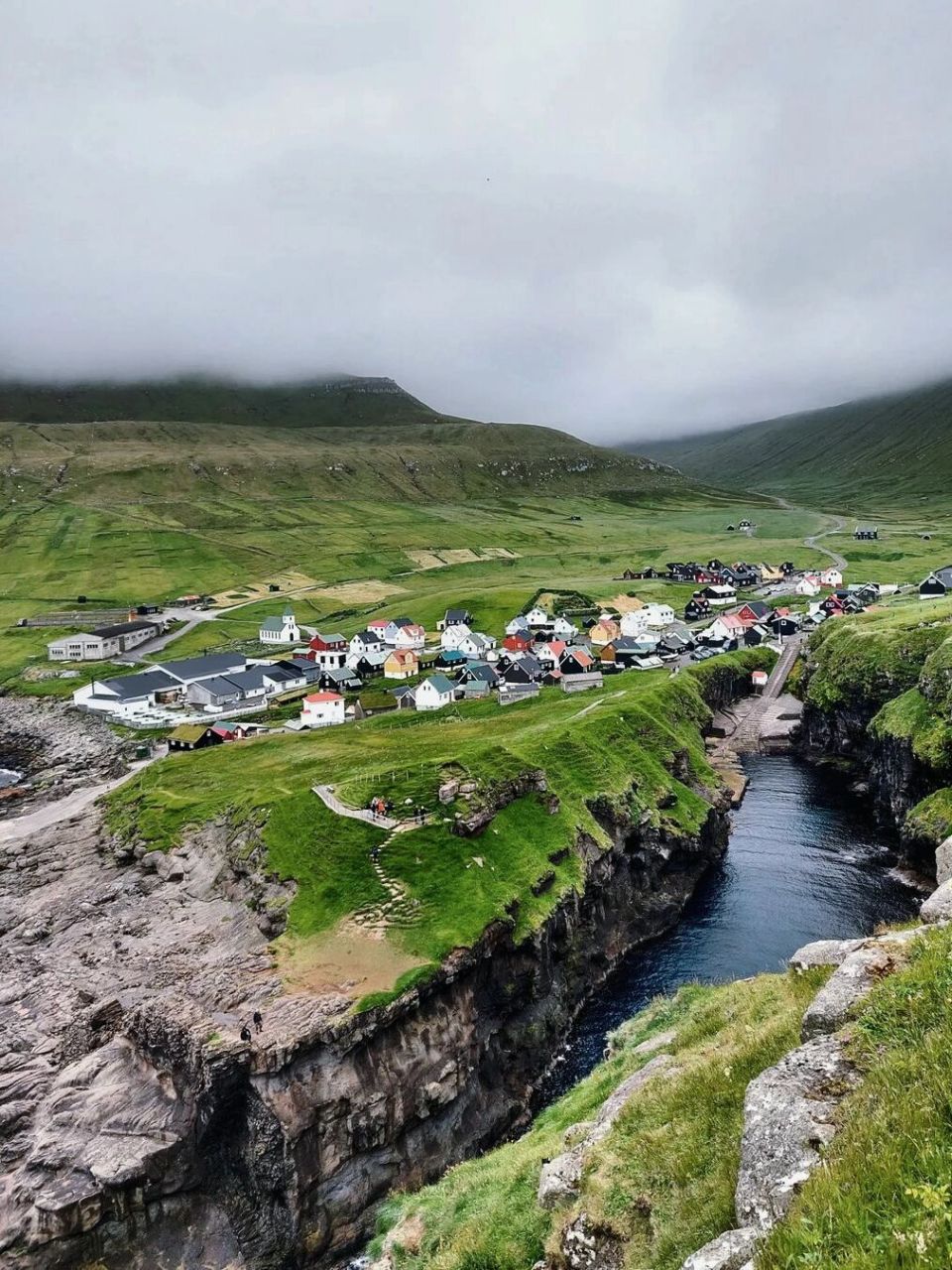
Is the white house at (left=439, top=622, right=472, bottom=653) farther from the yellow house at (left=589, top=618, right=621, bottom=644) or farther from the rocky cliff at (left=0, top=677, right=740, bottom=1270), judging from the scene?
the rocky cliff at (left=0, top=677, right=740, bottom=1270)

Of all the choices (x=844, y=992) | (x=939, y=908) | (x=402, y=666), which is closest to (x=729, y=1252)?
(x=844, y=992)

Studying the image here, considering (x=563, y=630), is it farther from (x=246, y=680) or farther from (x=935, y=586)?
(x=935, y=586)

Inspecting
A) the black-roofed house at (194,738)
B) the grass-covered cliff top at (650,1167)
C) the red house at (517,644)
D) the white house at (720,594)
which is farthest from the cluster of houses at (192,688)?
the white house at (720,594)

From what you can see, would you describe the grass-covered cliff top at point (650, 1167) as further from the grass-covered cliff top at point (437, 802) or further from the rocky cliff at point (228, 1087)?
the grass-covered cliff top at point (437, 802)

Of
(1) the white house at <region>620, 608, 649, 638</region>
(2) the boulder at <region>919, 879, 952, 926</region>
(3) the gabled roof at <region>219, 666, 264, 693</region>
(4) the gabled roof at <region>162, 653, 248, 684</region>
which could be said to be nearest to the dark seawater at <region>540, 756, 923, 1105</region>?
(2) the boulder at <region>919, 879, 952, 926</region>

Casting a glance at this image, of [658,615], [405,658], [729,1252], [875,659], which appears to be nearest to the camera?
[729,1252]

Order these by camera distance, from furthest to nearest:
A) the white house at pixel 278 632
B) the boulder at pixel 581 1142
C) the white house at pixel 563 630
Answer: the white house at pixel 278 632, the white house at pixel 563 630, the boulder at pixel 581 1142

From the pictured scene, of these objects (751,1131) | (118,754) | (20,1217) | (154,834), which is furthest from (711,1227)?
(118,754)
